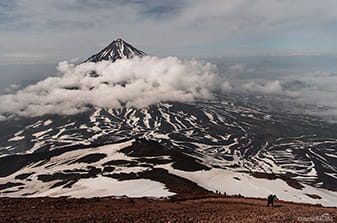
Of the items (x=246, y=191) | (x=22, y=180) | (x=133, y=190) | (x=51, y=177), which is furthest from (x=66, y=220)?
(x=22, y=180)

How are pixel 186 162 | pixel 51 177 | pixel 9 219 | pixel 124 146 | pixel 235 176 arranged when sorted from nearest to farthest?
1. pixel 9 219
2. pixel 235 176
3. pixel 186 162
4. pixel 51 177
5. pixel 124 146

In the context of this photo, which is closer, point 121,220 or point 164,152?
point 121,220

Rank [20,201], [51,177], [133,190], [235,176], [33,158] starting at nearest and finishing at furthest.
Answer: [20,201], [133,190], [235,176], [51,177], [33,158]

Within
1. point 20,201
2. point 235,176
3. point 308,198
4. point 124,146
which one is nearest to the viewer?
point 20,201

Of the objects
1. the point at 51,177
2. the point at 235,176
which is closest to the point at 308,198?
the point at 235,176

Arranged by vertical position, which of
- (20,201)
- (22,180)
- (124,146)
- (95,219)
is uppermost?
(95,219)

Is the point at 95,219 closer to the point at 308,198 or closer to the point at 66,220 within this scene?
the point at 66,220

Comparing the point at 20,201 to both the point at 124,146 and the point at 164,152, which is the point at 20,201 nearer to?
the point at 164,152

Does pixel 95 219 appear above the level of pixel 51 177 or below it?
above

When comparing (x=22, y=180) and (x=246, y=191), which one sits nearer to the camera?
(x=246, y=191)
